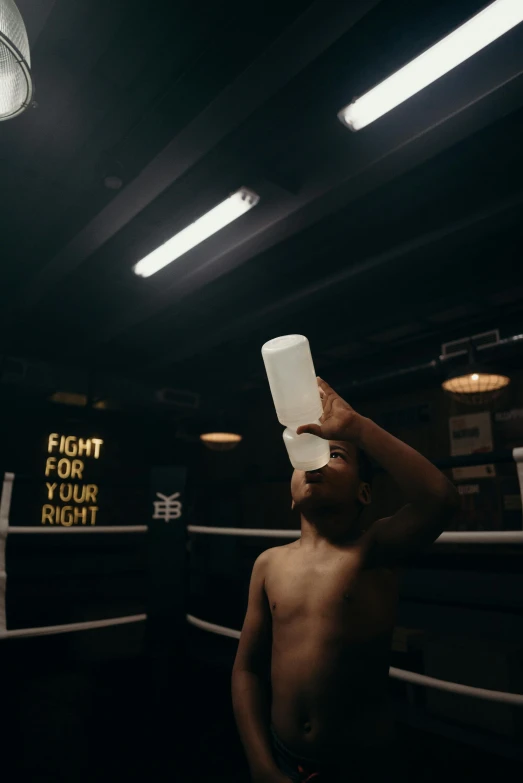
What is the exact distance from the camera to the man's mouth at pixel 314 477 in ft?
4.04

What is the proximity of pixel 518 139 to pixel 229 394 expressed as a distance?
5.47 m

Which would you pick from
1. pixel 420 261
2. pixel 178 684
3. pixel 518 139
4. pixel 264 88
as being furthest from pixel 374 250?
pixel 178 684

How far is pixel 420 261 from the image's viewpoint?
4055 millimetres

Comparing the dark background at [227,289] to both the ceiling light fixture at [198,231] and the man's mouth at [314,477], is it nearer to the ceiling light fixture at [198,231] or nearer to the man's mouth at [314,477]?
the ceiling light fixture at [198,231]

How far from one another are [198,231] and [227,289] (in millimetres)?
1158

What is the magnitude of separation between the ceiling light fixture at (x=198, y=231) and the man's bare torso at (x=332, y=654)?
103 inches

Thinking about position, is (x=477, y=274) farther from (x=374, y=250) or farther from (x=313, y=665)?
(x=313, y=665)

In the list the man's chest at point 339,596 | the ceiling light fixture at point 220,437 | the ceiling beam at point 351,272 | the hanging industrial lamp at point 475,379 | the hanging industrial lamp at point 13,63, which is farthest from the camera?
the ceiling light fixture at point 220,437

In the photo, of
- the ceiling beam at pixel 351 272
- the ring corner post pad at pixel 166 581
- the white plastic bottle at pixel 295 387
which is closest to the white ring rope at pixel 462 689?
the white plastic bottle at pixel 295 387

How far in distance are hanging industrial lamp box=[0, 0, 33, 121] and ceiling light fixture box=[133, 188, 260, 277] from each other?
1599 mm

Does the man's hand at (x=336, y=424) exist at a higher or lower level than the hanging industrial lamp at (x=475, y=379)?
lower

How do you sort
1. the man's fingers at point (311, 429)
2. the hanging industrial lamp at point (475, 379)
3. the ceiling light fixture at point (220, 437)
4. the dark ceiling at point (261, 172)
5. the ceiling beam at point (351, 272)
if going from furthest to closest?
the ceiling light fixture at point (220, 437) < the hanging industrial lamp at point (475, 379) < the ceiling beam at point (351, 272) < the dark ceiling at point (261, 172) < the man's fingers at point (311, 429)

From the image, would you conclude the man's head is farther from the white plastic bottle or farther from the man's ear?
the white plastic bottle

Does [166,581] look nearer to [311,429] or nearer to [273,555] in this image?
[273,555]
